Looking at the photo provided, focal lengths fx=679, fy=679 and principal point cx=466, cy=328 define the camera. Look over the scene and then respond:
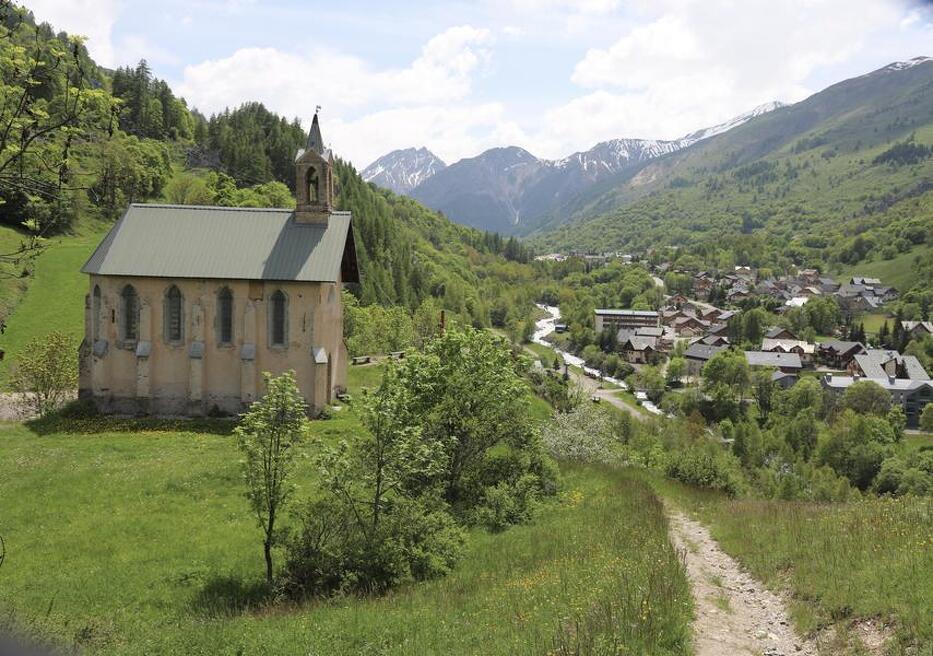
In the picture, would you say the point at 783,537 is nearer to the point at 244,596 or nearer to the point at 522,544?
the point at 522,544

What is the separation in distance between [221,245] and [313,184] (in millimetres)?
7039

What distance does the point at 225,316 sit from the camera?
4262cm

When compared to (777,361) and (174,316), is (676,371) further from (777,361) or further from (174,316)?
(174,316)

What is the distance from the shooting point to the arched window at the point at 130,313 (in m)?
42.5

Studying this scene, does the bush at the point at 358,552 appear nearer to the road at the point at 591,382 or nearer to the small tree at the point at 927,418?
the road at the point at 591,382

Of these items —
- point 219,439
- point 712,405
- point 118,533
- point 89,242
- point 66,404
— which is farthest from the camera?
point 712,405

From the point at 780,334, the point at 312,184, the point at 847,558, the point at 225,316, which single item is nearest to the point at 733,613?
the point at 847,558

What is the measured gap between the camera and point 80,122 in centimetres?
1058

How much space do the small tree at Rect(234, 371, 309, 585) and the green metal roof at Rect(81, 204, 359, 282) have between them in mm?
23070

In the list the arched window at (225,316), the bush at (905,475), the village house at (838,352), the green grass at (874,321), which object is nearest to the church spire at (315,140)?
the arched window at (225,316)

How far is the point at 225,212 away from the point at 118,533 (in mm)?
26293

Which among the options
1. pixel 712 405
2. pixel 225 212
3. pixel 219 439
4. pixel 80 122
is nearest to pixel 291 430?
pixel 80 122

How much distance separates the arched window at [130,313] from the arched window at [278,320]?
337 inches

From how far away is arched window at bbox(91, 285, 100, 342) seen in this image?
4247cm
